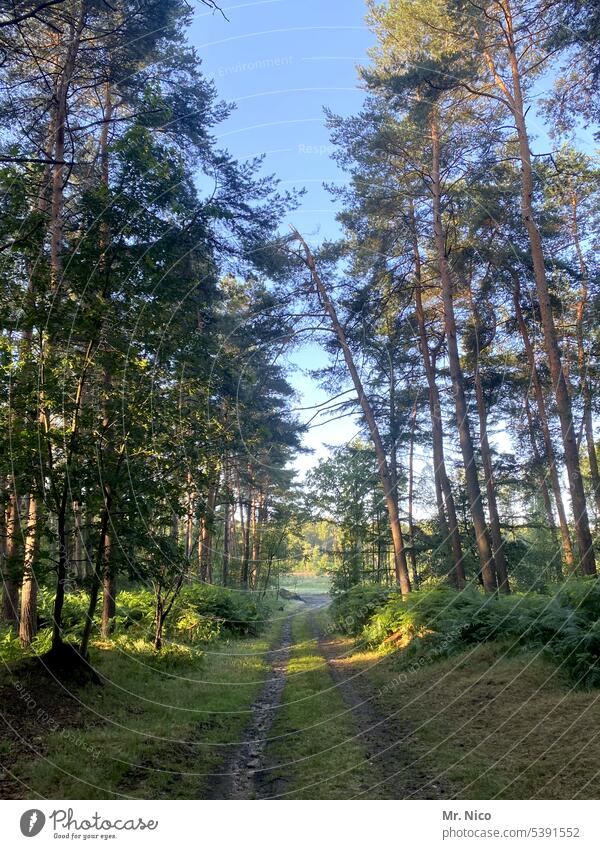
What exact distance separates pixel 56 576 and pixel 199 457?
2836 millimetres

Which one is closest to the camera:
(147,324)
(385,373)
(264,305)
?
(147,324)

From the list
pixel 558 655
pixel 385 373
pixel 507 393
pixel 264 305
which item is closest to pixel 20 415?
pixel 558 655

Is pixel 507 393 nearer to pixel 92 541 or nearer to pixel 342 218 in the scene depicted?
pixel 342 218

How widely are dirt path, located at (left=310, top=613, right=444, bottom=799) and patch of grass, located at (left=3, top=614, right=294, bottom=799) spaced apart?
168 cm

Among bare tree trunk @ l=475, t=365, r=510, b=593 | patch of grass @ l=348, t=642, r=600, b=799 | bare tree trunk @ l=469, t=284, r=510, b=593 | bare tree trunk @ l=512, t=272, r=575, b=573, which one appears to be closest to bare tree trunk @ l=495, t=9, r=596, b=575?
patch of grass @ l=348, t=642, r=600, b=799

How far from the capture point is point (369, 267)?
1739 centimetres

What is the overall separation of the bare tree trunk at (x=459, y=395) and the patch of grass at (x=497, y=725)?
468 cm

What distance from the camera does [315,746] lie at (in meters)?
6.36

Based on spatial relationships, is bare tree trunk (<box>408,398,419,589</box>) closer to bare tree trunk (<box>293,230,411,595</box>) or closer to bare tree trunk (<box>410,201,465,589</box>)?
bare tree trunk (<box>410,201,465,589</box>)

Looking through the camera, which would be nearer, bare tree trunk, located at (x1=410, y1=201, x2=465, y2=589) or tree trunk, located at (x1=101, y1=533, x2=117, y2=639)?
tree trunk, located at (x1=101, y1=533, x2=117, y2=639)

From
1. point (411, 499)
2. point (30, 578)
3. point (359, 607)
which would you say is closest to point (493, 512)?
point (359, 607)

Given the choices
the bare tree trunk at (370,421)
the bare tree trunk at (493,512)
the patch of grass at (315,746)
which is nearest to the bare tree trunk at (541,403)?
the bare tree trunk at (493,512)

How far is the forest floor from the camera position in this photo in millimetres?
5012

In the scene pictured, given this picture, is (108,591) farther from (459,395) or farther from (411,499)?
(411,499)
